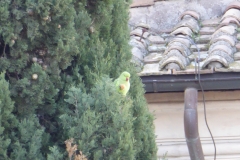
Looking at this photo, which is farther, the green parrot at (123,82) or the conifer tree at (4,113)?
the green parrot at (123,82)

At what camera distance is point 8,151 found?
2607 millimetres

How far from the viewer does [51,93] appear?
9.05 ft

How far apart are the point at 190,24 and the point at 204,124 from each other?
42.0 inches

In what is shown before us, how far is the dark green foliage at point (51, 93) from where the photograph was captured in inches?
102

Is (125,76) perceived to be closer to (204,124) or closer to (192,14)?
(204,124)

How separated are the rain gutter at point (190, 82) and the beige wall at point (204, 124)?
0.37 metres

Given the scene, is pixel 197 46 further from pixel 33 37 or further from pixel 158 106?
pixel 33 37

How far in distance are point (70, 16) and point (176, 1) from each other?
359 cm

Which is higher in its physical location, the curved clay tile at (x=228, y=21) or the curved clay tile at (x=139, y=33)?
the curved clay tile at (x=228, y=21)

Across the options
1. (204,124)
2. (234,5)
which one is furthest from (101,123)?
(234,5)

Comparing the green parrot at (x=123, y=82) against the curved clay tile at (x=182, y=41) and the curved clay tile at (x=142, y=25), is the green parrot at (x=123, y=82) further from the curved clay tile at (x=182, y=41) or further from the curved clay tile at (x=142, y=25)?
the curved clay tile at (x=142, y=25)

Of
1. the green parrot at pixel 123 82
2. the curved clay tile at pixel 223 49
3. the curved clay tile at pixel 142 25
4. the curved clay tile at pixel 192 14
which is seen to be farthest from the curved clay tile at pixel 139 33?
the green parrot at pixel 123 82

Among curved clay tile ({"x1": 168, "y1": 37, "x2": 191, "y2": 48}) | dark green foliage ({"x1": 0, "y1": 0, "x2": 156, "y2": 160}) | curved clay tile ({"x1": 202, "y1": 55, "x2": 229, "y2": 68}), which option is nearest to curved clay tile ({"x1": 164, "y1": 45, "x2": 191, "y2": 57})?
curved clay tile ({"x1": 168, "y1": 37, "x2": 191, "y2": 48})

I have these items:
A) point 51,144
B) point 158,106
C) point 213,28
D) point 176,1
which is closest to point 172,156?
point 158,106
